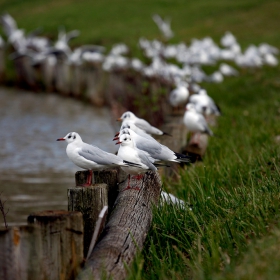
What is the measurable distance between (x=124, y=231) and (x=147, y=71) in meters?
10.4

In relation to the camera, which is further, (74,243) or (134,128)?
(134,128)

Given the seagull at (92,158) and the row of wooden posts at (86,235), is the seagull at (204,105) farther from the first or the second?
the seagull at (92,158)

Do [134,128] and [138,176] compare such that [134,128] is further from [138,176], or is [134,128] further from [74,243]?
[74,243]

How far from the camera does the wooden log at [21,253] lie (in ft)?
11.6

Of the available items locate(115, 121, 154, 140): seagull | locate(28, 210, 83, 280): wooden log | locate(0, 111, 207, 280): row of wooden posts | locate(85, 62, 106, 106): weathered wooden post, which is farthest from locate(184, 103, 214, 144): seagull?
locate(85, 62, 106, 106): weathered wooden post

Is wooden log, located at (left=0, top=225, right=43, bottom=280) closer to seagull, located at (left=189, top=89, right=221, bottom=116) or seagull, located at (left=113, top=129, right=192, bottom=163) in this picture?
seagull, located at (left=113, top=129, right=192, bottom=163)

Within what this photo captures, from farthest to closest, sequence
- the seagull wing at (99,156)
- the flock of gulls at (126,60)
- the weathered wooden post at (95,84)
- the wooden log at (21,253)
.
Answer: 1. the flock of gulls at (126,60)
2. the weathered wooden post at (95,84)
3. the seagull wing at (99,156)
4. the wooden log at (21,253)

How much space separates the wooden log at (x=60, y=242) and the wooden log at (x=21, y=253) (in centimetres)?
6

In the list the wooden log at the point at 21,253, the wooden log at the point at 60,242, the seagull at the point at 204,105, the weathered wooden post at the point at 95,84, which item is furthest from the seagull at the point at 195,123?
the weathered wooden post at the point at 95,84

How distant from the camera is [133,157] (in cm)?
525

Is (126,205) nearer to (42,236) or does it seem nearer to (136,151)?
(136,151)

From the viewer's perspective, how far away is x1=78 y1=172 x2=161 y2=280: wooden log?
3699 millimetres

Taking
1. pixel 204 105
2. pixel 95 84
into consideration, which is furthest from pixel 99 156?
pixel 95 84

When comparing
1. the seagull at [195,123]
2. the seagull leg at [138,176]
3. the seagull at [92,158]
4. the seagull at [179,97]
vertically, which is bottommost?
the seagull leg at [138,176]
